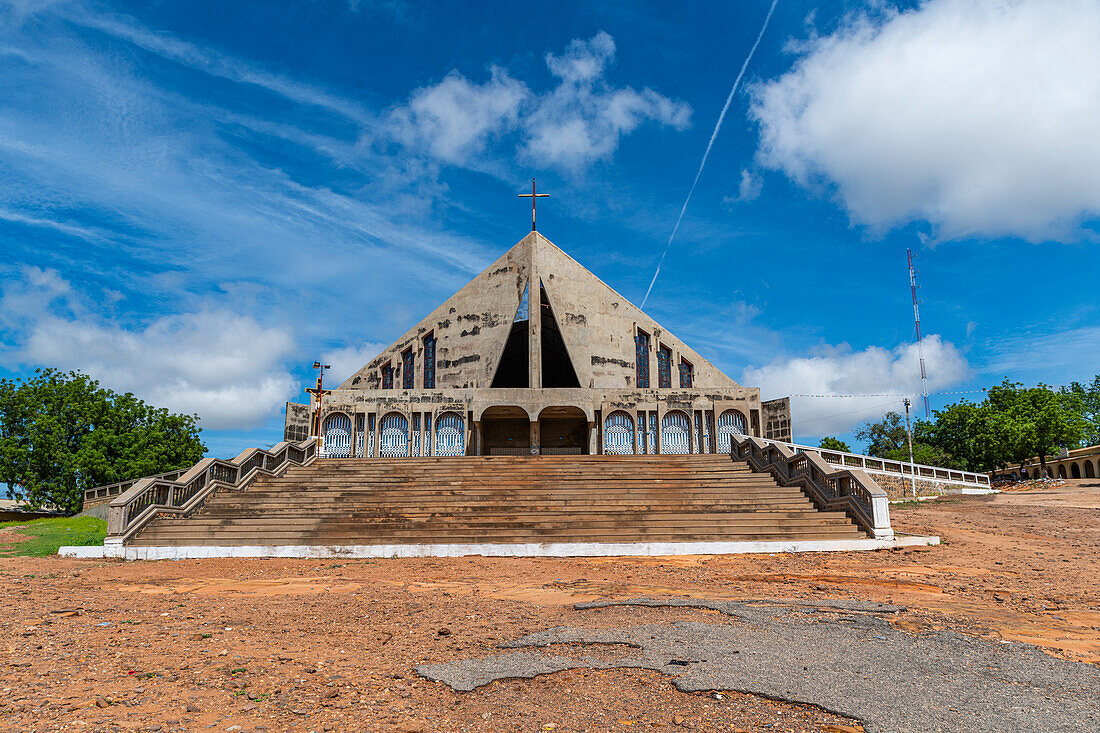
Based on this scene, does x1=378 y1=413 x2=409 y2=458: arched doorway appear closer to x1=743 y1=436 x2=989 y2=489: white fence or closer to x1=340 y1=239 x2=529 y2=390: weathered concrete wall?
x1=340 y1=239 x2=529 y2=390: weathered concrete wall

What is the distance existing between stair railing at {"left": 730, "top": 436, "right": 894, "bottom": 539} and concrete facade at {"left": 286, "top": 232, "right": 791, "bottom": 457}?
8.11 metres

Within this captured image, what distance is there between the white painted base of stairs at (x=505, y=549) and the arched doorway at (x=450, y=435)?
15.7m

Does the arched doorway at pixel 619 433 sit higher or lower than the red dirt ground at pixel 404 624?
higher

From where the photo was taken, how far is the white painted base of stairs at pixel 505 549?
44.0 ft

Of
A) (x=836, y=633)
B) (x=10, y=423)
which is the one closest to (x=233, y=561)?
(x=836, y=633)

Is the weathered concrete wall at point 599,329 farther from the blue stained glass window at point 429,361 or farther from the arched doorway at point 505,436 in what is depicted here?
the blue stained glass window at point 429,361

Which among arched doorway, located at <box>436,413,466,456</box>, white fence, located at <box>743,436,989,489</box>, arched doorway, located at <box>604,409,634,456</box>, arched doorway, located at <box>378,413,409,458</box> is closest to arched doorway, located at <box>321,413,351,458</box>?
arched doorway, located at <box>378,413,409,458</box>

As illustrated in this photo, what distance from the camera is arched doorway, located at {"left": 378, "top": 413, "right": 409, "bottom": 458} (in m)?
29.4

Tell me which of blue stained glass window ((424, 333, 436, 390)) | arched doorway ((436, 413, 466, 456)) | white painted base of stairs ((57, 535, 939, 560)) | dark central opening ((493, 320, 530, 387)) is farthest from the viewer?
dark central opening ((493, 320, 530, 387))

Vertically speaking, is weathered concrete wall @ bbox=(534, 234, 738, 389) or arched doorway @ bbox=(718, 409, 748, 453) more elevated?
weathered concrete wall @ bbox=(534, 234, 738, 389)

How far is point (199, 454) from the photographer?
35.6 metres

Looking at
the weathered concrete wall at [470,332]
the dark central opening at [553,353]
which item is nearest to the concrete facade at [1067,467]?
the dark central opening at [553,353]

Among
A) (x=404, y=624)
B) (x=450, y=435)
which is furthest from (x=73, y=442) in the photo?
(x=404, y=624)

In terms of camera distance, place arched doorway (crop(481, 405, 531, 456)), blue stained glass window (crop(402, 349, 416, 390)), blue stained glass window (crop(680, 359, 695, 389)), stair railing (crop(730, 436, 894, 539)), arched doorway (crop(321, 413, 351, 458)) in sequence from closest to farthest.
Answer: stair railing (crop(730, 436, 894, 539)), arched doorway (crop(321, 413, 351, 458)), arched doorway (crop(481, 405, 531, 456)), blue stained glass window (crop(680, 359, 695, 389)), blue stained glass window (crop(402, 349, 416, 390))
